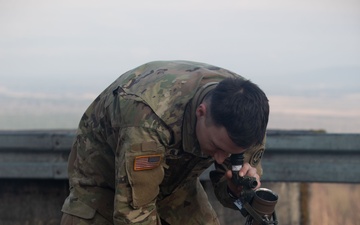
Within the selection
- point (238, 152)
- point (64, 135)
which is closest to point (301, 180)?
point (64, 135)

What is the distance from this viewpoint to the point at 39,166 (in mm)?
Result: 6512

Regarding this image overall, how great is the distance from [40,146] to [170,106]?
8.36 ft

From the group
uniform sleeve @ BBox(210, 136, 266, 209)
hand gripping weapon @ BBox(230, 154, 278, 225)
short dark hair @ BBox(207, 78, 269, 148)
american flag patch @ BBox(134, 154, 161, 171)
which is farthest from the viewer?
uniform sleeve @ BBox(210, 136, 266, 209)

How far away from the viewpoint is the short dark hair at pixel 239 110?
3.98 metres

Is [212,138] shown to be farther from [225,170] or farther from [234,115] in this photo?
[225,170]

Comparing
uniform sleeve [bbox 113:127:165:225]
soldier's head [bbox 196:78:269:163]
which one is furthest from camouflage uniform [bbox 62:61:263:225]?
soldier's head [bbox 196:78:269:163]

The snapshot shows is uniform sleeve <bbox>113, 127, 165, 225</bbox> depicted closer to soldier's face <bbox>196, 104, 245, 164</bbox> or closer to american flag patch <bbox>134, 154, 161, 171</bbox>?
american flag patch <bbox>134, 154, 161, 171</bbox>

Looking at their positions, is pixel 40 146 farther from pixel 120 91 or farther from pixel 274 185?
pixel 120 91

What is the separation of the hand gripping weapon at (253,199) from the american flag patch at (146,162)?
442 millimetres

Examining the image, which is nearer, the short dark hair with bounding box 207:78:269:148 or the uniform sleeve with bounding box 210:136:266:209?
the short dark hair with bounding box 207:78:269:148

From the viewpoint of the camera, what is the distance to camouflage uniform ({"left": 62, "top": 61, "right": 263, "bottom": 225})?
13.6 feet

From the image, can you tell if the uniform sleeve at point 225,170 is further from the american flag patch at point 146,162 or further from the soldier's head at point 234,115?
the american flag patch at point 146,162

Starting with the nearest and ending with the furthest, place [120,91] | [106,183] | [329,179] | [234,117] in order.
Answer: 1. [234,117]
2. [120,91]
3. [106,183]
4. [329,179]

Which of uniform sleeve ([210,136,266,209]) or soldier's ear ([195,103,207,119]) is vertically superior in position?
soldier's ear ([195,103,207,119])
